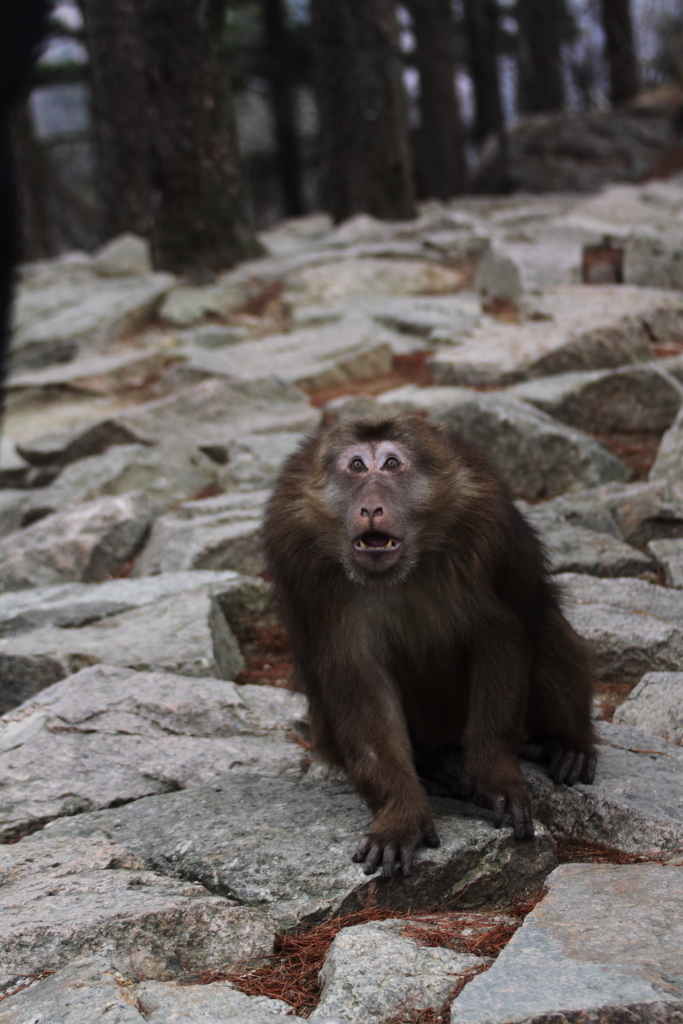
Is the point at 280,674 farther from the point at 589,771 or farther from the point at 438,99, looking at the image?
the point at 438,99

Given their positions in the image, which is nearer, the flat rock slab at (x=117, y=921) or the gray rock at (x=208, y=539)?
the flat rock slab at (x=117, y=921)

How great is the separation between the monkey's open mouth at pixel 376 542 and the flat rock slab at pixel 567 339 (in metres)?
3.69

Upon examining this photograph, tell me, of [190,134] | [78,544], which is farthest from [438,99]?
[78,544]

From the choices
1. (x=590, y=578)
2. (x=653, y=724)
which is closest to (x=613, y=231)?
(x=590, y=578)

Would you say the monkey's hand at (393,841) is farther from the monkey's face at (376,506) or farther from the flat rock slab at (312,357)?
the flat rock slab at (312,357)

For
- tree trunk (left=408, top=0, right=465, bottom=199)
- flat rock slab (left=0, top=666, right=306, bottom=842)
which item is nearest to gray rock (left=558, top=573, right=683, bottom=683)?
flat rock slab (left=0, top=666, right=306, bottom=842)

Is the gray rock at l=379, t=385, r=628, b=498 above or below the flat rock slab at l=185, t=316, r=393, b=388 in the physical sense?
below

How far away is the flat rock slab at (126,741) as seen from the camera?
3135 mm

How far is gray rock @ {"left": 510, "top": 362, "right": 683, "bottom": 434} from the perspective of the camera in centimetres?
573

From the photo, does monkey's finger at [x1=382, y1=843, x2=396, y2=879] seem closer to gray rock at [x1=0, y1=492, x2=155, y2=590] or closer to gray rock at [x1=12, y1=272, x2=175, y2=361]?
gray rock at [x1=0, y1=492, x2=155, y2=590]

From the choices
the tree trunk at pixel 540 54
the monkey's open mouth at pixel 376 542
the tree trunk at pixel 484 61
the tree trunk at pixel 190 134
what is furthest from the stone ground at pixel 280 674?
the tree trunk at pixel 484 61

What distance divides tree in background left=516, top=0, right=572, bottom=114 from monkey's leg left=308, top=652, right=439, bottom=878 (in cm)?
1816

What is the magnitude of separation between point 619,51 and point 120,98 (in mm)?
11607

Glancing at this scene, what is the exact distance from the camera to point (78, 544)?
5031 mm
